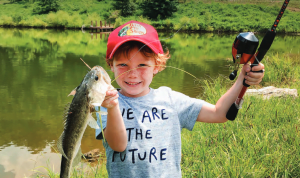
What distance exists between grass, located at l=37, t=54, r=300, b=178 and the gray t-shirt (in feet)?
2.38

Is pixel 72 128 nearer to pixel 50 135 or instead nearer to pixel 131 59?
pixel 131 59

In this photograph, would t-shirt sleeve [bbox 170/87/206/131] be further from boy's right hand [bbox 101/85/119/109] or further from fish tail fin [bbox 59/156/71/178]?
fish tail fin [bbox 59/156/71/178]

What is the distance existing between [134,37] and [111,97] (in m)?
0.55

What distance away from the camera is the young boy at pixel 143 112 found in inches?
63.8

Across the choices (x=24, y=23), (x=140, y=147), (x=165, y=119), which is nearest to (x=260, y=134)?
(x=165, y=119)

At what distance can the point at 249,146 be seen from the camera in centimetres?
257

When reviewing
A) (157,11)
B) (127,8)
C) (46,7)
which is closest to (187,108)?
(157,11)

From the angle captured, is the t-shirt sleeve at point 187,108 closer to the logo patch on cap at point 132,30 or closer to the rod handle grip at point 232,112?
the rod handle grip at point 232,112

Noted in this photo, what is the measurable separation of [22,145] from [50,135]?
519 millimetres

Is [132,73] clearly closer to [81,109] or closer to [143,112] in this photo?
[143,112]

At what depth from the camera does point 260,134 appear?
9.23ft

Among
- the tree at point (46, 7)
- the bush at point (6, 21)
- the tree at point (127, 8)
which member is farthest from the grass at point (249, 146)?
the tree at point (46, 7)

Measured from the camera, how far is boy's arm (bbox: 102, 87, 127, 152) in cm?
133

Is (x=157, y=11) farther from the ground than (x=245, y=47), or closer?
closer
